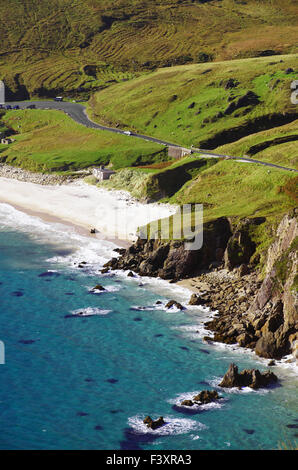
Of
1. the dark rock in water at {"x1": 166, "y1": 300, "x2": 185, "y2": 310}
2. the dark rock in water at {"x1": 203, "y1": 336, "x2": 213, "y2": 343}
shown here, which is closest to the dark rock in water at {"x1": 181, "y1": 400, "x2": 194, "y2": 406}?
the dark rock in water at {"x1": 203, "y1": 336, "x2": 213, "y2": 343}

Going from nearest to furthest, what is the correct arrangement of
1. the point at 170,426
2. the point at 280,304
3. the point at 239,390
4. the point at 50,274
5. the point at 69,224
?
1. the point at 170,426
2. the point at 239,390
3. the point at 280,304
4. the point at 50,274
5. the point at 69,224

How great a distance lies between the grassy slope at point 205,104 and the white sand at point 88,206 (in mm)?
33630

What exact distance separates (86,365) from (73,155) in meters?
107

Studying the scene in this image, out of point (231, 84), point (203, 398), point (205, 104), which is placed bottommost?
point (203, 398)

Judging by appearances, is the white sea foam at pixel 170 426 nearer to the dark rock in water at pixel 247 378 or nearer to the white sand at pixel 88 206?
the dark rock in water at pixel 247 378

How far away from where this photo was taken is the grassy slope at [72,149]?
154m

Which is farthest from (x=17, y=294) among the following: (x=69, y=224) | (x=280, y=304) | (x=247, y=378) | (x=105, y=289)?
(x=69, y=224)

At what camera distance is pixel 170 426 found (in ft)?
167

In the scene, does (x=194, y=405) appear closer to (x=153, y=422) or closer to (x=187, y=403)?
(x=187, y=403)

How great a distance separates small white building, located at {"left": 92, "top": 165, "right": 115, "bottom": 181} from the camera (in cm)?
14250

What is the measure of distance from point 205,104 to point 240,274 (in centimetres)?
9944

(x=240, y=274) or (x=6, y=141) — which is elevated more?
(x=6, y=141)

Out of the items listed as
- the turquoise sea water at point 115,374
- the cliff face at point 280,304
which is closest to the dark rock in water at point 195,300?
the turquoise sea water at point 115,374

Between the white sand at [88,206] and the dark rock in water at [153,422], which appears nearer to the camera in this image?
the dark rock in water at [153,422]
